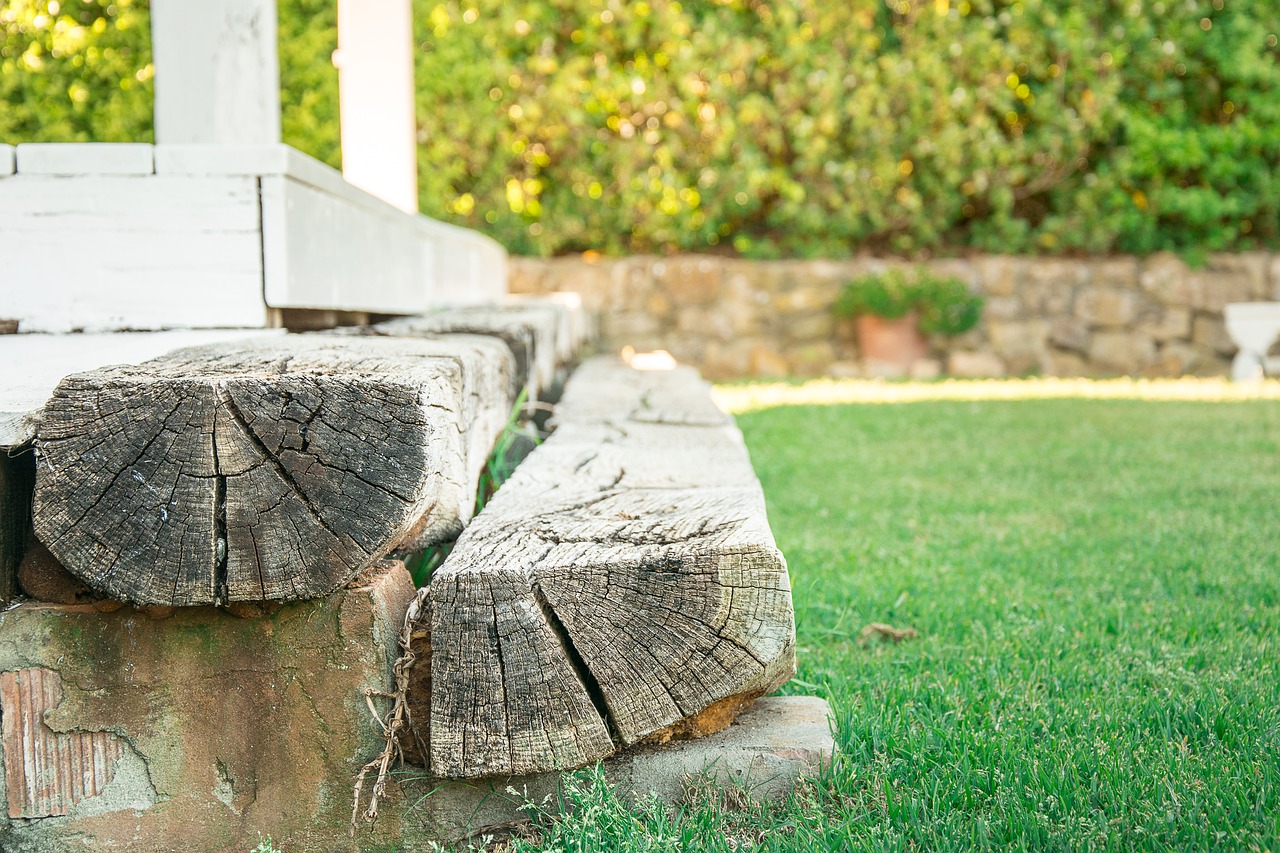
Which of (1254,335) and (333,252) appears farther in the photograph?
(1254,335)

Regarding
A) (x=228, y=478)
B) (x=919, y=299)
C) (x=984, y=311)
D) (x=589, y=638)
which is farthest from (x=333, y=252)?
(x=984, y=311)

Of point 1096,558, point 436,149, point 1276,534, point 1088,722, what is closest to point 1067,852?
point 1088,722

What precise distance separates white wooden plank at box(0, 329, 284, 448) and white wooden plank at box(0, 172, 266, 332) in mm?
65

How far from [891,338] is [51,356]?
6.18 metres

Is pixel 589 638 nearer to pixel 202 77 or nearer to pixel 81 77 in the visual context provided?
pixel 202 77

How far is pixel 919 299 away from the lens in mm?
7094

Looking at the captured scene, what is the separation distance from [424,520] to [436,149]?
6.08 meters

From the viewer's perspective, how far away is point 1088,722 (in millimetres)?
1651

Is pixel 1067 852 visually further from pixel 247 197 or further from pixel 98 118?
pixel 98 118

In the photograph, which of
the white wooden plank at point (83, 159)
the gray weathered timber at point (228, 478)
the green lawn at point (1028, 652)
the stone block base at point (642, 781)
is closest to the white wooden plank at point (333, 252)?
the white wooden plank at point (83, 159)

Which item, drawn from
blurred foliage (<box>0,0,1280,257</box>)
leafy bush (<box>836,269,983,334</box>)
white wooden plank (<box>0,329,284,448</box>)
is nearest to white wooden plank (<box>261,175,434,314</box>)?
white wooden plank (<box>0,329,284,448</box>)

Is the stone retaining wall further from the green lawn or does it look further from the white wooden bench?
the green lawn

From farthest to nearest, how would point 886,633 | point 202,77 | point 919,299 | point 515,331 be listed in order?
point 919,299
point 515,331
point 202,77
point 886,633

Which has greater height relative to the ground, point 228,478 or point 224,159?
point 224,159
